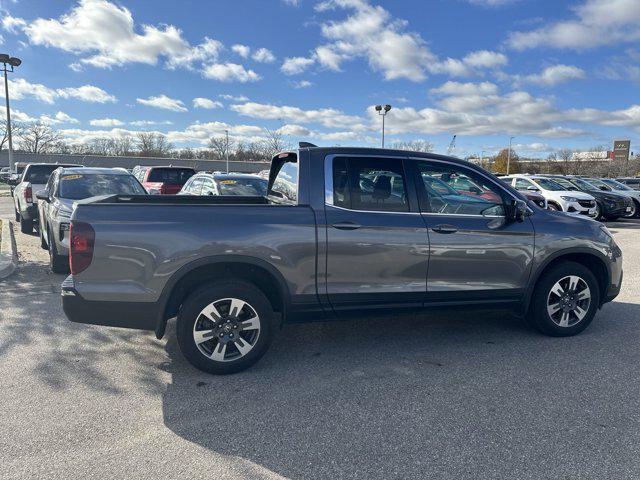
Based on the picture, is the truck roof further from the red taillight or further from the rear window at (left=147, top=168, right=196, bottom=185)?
the rear window at (left=147, top=168, right=196, bottom=185)

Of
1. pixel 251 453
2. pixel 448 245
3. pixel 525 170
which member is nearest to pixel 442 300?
pixel 448 245

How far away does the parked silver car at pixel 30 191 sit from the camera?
1071 centimetres

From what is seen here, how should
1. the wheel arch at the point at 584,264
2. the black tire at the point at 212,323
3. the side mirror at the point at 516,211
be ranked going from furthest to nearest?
the wheel arch at the point at 584,264, the side mirror at the point at 516,211, the black tire at the point at 212,323

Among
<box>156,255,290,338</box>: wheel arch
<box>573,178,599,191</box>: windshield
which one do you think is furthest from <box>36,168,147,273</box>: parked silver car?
<box>573,178,599,191</box>: windshield

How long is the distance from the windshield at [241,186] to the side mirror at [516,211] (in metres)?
6.68

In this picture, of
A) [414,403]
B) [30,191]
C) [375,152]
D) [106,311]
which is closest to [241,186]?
[30,191]

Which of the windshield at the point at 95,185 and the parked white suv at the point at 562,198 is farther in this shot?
the parked white suv at the point at 562,198

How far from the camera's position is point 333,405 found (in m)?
3.28

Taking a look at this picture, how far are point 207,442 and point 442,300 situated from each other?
2.38m

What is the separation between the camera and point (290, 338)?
4.62 m

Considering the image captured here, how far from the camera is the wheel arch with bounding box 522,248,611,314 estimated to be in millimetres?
4414

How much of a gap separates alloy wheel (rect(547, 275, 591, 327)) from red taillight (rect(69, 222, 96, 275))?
420cm

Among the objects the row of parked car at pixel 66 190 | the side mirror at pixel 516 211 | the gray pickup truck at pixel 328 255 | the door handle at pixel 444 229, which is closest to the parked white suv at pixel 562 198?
the row of parked car at pixel 66 190

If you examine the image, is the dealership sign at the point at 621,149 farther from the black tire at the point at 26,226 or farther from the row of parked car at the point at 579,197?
the black tire at the point at 26,226
